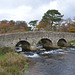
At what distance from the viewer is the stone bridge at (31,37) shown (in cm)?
2656

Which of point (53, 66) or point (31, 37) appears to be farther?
point (31, 37)

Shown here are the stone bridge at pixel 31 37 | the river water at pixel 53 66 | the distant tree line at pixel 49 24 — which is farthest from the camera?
the distant tree line at pixel 49 24

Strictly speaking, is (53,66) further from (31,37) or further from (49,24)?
(49,24)

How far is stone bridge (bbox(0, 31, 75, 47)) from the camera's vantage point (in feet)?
87.1

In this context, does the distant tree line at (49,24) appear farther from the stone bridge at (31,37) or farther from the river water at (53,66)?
the river water at (53,66)

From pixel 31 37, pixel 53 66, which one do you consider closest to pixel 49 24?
pixel 31 37

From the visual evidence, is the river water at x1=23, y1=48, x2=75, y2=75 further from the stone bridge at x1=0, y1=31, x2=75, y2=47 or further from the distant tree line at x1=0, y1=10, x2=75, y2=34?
the distant tree line at x1=0, y1=10, x2=75, y2=34

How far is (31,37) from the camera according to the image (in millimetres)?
29172

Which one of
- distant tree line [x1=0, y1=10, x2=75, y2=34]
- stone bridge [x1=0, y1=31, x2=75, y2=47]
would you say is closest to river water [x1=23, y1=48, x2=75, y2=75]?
stone bridge [x1=0, y1=31, x2=75, y2=47]

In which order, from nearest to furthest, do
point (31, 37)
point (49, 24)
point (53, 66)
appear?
point (53, 66)
point (31, 37)
point (49, 24)

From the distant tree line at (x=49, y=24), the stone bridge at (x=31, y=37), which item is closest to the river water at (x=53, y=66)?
the stone bridge at (x=31, y=37)

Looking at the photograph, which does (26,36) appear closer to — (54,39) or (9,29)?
(54,39)

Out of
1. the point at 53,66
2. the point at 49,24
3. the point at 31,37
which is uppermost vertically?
the point at 49,24

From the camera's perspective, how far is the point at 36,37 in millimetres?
29719
